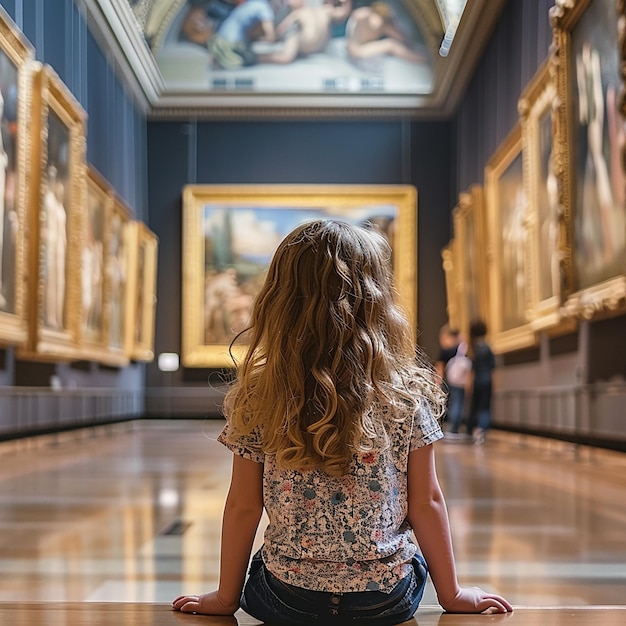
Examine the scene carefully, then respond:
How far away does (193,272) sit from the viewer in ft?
70.9

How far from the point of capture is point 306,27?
2091cm

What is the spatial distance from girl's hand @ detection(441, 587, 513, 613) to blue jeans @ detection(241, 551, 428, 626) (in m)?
0.13

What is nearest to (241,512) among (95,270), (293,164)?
(95,270)

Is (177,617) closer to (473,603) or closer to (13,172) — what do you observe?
(473,603)

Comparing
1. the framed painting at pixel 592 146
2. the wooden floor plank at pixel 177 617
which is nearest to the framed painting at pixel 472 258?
the framed painting at pixel 592 146

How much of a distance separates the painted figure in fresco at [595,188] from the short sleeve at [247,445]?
690 cm

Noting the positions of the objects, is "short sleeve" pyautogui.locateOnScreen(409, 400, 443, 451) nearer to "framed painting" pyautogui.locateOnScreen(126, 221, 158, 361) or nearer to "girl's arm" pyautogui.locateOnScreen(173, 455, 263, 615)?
"girl's arm" pyautogui.locateOnScreen(173, 455, 263, 615)

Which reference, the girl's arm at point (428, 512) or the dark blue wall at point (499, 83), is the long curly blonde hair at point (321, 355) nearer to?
the girl's arm at point (428, 512)

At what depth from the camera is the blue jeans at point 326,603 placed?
253 cm

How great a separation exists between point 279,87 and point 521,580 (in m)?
18.7

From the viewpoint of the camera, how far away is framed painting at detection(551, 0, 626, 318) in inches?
348

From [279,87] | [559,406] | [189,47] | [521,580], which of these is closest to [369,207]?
[279,87]

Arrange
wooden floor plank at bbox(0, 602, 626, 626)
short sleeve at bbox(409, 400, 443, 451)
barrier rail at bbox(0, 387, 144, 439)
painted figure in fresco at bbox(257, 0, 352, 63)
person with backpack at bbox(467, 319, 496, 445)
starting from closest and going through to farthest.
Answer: short sleeve at bbox(409, 400, 443, 451), wooden floor plank at bbox(0, 602, 626, 626), barrier rail at bbox(0, 387, 144, 439), person with backpack at bbox(467, 319, 496, 445), painted figure in fresco at bbox(257, 0, 352, 63)

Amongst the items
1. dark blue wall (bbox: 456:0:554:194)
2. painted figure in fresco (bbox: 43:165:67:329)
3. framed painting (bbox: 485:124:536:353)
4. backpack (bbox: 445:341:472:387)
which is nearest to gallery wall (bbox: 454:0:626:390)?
dark blue wall (bbox: 456:0:554:194)
